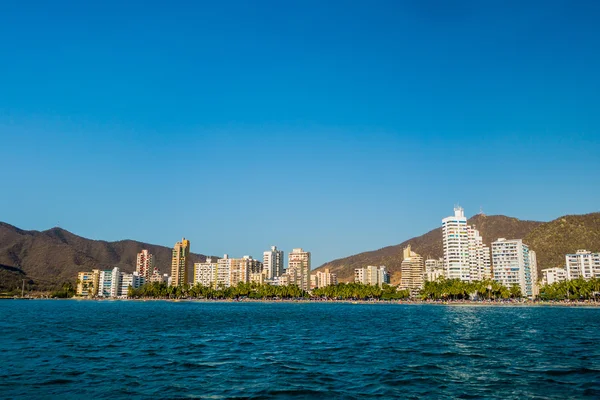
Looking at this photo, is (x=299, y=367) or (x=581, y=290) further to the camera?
(x=581, y=290)

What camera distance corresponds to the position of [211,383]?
28.0 metres

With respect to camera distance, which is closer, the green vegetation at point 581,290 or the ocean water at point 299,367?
the ocean water at point 299,367

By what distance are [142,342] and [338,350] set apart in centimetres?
2052

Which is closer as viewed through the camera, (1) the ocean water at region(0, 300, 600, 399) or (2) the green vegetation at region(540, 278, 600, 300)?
(1) the ocean water at region(0, 300, 600, 399)

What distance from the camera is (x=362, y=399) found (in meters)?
24.1

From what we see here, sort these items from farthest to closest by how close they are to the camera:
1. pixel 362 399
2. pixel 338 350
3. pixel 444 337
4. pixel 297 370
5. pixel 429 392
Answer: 1. pixel 444 337
2. pixel 338 350
3. pixel 297 370
4. pixel 429 392
5. pixel 362 399

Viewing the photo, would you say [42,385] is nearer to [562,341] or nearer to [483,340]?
[483,340]

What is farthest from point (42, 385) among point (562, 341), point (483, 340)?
point (562, 341)

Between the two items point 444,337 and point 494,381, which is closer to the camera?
point 494,381

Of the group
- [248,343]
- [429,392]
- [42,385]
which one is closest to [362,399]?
[429,392]

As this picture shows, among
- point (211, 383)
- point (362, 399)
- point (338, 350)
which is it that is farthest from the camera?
point (338, 350)

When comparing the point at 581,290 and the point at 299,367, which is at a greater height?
the point at 581,290

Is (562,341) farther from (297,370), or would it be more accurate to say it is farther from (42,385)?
(42,385)

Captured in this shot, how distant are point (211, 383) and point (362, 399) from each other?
9.03 metres
